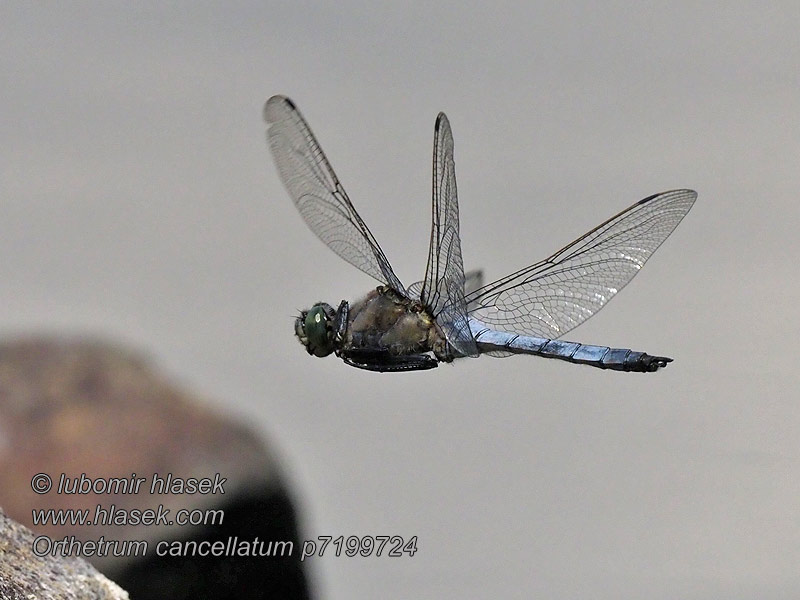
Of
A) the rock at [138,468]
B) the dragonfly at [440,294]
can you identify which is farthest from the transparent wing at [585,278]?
the rock at [138,468]

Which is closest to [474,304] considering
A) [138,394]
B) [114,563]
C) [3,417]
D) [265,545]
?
[265,545]

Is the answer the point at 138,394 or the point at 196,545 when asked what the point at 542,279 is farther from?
the point at 138,394

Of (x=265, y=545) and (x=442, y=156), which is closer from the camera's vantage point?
(x=442, y=156)

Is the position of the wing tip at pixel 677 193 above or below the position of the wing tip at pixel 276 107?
below

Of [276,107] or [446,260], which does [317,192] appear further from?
[446,260]

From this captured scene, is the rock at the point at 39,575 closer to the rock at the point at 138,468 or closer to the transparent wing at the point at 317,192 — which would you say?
the rock at the point at 138,468

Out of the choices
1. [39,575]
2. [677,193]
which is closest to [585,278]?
[677,193]
